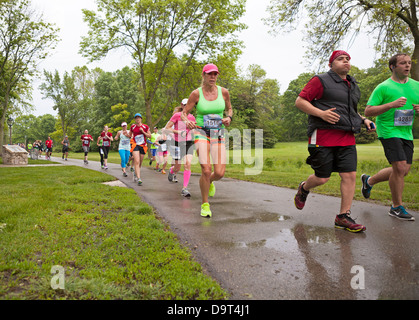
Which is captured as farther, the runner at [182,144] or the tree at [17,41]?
the tree at [17,41]

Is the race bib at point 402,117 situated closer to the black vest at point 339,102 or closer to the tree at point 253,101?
the black vest at point 339,102

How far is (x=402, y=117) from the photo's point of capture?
163 inches

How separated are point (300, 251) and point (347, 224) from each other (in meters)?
1.09

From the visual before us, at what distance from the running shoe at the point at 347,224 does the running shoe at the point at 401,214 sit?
44.8 inches

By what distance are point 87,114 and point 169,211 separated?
6204 cm

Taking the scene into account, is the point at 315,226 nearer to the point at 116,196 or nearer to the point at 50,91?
the point at 116,196

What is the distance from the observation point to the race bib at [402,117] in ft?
13.5

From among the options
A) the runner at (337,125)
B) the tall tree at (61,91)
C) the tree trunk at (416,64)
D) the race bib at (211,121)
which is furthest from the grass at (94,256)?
the tall tree at (61,91)

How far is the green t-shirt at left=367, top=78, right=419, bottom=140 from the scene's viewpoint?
163 inches

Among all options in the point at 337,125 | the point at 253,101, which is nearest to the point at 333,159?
the point at 337,125

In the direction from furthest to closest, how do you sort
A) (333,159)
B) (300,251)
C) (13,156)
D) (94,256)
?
(13,156), (333,159), (300,251), (94,256)

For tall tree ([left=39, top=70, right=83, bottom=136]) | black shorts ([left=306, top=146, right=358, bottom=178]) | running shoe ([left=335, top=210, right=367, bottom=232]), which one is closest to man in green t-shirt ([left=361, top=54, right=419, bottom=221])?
black shorts ([left=306, top=146, right=358, bottom=178])

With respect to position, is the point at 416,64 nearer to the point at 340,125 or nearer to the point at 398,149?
the point at 398,149
